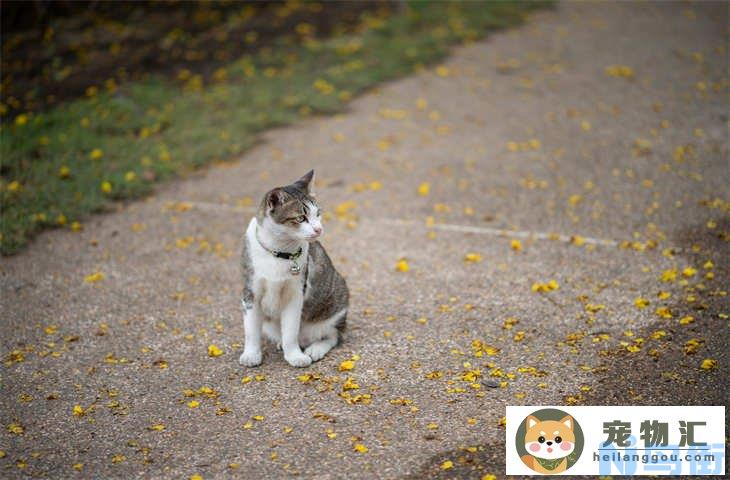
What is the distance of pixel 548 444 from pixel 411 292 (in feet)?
7.50

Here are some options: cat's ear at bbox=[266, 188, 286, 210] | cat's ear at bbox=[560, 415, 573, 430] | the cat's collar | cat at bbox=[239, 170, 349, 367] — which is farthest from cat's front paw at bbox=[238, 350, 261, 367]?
cat's ear at bbox=[560, 415, 573, 430]

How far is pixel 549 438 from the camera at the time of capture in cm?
424

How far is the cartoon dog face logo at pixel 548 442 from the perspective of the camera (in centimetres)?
401

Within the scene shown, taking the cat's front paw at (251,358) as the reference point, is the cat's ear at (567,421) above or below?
below

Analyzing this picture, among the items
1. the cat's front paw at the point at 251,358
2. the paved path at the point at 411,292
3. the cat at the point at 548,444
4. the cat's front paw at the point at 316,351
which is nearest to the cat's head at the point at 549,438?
the cat at the point at 548,444

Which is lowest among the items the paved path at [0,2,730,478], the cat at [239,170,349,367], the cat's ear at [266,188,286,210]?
the paved path at [0,2,730,478]

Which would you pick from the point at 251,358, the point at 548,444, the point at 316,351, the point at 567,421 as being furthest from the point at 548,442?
the point at 251,358

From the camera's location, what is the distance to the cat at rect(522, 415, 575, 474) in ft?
13.1

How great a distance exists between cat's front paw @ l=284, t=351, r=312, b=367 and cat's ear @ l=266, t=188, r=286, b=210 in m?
1.06

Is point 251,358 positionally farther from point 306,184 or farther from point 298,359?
point 306,184

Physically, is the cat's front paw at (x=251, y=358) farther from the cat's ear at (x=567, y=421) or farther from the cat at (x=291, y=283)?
the cat's ear at (x=567, y=421)

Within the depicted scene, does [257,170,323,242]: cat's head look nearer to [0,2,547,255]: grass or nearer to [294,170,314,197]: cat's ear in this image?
[294,170,314,197]: cat's ear

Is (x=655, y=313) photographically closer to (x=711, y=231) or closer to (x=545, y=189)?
(x=711, y=231)

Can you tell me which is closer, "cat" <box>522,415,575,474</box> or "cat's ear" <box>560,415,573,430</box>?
"cat" <box>522,415,575,474</box>
